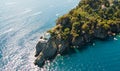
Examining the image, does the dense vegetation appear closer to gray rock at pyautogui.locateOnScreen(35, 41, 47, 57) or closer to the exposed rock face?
the exposed rock face

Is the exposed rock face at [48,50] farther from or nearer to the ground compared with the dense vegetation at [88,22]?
nearer to the ground

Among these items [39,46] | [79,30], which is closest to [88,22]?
[79,30]

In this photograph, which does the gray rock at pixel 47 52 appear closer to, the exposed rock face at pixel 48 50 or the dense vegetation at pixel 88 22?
the exposed rock face at pixel 48 50

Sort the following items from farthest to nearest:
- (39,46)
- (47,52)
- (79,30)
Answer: (79,30)
(39,46)
(47,52)

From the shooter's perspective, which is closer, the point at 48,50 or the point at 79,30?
the point at 48,50

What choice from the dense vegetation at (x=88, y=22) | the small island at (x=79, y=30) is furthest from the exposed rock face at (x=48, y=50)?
the dense vegetation at (x=88, y=22)

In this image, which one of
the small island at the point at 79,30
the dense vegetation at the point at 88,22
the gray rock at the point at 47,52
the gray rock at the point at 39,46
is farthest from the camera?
the dense vegetation at the point at 88,22

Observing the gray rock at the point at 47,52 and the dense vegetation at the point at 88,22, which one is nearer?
the gray rock at the point at 47,52

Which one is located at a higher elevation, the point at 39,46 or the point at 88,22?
the point at 88,22

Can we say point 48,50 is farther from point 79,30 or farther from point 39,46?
point 79,30

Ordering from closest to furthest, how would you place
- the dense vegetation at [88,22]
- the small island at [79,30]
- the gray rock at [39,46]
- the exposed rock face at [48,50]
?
the exposed rock face at [48,50] → the small island at [79,30] → the gray rock at [39,46] → the dense vegetation at [88,22]
